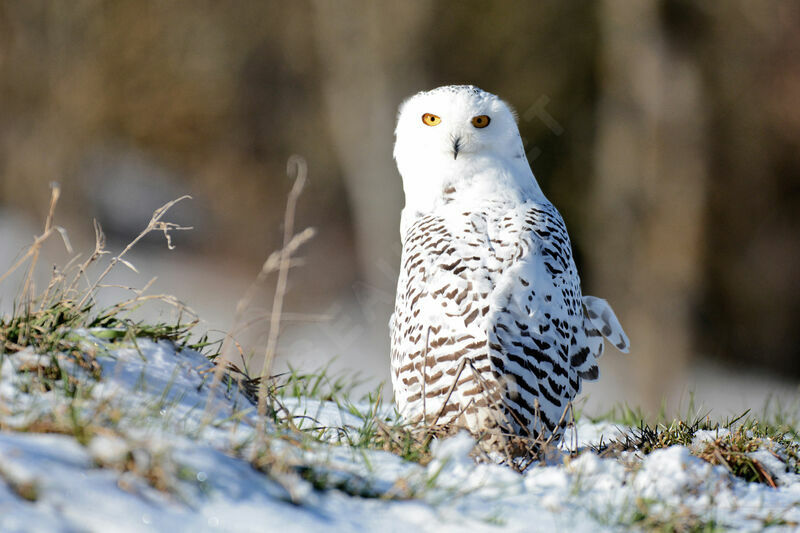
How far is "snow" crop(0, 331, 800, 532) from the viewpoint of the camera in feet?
5.60

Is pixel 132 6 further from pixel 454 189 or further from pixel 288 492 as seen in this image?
pixel 288 492

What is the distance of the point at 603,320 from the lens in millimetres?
3805

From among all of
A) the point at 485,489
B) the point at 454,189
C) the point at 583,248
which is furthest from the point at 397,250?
the point at 485,489

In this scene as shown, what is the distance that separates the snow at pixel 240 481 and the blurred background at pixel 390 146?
7.67 m

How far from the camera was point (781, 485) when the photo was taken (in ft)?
9.31

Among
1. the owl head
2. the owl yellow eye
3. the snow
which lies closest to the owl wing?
the owl head

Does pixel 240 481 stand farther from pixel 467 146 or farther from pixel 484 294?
pixel 467 146

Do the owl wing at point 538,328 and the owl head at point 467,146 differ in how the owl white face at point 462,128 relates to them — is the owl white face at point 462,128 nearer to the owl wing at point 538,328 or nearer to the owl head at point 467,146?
the owl head at point 467,146

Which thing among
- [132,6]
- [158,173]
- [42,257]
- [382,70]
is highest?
[132,6]

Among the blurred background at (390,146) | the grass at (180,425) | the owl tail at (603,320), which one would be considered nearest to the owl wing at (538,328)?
the owl tail at (603,320)

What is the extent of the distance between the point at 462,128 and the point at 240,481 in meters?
2.51

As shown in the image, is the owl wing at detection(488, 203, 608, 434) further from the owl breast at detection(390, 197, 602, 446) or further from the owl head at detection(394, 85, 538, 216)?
the owl head at detection(394, 85, 538, 216)

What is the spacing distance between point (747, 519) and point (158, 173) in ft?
55.0

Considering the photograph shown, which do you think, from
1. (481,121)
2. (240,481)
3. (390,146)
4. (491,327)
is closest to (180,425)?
(240,481)
